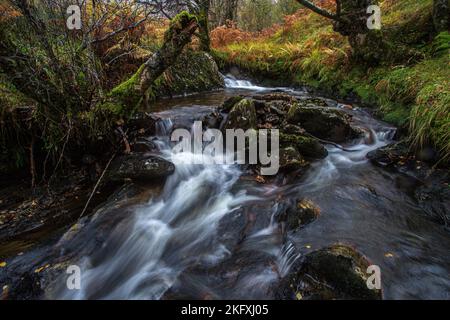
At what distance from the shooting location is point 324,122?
536cm

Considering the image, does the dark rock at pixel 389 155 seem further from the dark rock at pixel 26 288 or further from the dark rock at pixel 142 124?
the dark rock at pixel 26 288

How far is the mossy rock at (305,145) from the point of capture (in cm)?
482

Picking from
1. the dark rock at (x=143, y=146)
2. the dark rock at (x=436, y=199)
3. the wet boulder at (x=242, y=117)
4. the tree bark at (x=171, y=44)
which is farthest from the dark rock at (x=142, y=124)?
the dark rock at (x=436, y=199)

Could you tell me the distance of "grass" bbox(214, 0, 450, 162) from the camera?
14.6 ft

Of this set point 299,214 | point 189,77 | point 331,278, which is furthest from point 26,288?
point 189,77

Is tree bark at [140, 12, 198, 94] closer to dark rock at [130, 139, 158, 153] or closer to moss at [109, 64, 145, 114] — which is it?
moss at [109, 64, 145, 114]

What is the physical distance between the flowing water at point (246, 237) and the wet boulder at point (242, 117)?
878mm

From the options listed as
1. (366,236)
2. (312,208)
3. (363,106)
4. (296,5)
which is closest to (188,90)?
(363,106)

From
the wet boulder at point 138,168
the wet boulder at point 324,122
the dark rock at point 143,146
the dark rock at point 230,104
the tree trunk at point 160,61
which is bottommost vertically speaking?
the wet boulder at point 138,168

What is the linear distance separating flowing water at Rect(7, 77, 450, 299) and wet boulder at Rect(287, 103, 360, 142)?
27.9 inches

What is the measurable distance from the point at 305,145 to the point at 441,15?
13.2ft

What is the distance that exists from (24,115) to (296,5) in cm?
1453
